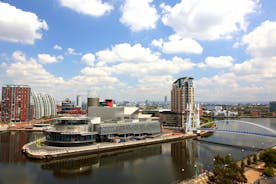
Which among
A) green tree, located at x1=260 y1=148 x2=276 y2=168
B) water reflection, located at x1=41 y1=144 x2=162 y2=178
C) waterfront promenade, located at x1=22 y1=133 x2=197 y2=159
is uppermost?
green tree, located at x1=260 y1=148 x2=276 y2=168

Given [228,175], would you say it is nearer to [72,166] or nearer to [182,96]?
[72,166]

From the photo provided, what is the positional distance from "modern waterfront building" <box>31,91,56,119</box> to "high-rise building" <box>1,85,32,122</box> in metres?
10.4

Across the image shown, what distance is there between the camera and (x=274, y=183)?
25.9 metres

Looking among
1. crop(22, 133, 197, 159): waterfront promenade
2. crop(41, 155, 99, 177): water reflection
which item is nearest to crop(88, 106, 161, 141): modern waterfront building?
crop(22, 133, 197, 159): waterfront promenade

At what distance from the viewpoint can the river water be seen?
34.4 m

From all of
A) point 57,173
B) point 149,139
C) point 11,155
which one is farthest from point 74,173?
point 149,139

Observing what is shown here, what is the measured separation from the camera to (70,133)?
53.3 metres

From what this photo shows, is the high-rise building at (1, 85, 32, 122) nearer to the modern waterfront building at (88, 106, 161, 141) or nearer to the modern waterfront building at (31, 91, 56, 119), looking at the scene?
the modern waterfront building at (31, 91, 56, 119)

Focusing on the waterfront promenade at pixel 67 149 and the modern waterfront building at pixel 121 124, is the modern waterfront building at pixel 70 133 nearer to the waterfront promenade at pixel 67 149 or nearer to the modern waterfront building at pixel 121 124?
the waterfront promenade at pixel 67 149

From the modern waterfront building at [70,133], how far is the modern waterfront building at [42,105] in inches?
2768

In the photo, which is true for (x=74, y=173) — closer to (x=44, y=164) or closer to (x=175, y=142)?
(x=44, y=164)

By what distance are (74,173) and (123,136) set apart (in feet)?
98.5

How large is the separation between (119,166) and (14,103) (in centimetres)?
8284

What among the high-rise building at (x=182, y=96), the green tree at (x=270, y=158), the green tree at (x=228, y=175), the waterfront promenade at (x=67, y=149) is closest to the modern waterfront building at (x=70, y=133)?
the waterfront promenade at (x=67, y=149)
